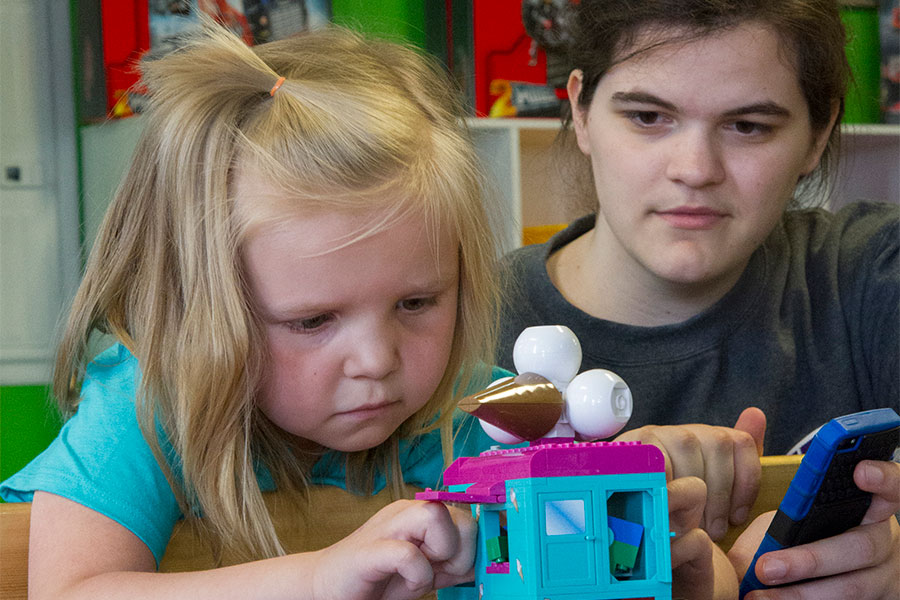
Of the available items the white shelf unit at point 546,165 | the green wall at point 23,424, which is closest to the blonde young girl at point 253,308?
the white shelf unit at point 546,165

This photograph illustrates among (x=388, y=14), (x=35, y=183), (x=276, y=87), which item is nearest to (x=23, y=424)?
(x=35, y=183)

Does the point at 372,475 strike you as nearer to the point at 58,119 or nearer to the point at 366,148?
the point at 366,148

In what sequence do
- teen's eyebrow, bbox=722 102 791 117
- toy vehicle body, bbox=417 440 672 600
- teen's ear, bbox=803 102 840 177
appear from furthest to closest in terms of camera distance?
teen's ear, bbox=803 102 840 177
teen's eyebrow, bbox=722 102 791 117
toy vehicle body, bbox=417 440 672 600

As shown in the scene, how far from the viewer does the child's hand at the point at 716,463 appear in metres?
0.65

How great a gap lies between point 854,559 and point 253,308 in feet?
1.37

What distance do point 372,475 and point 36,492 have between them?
25cm

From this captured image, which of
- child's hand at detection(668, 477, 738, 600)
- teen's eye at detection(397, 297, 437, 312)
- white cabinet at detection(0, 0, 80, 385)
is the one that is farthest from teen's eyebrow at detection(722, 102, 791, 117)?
white cabinet at detection(0, 0, 80, 385)

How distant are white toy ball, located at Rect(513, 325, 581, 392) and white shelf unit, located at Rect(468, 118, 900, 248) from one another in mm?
1172

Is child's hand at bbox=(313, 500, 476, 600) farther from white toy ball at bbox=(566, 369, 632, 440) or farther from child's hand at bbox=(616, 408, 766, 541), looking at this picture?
child's hand at bbox=(616, 408, 766, 541)

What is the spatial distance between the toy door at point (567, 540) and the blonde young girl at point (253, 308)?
224mm

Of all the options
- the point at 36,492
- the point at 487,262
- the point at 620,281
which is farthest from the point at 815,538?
the point at 620,281

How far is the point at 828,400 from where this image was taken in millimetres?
1173

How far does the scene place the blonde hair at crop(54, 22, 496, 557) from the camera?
0.69 meters

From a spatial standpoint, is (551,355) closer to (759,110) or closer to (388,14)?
(759,110)
